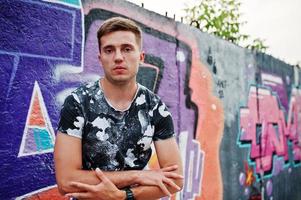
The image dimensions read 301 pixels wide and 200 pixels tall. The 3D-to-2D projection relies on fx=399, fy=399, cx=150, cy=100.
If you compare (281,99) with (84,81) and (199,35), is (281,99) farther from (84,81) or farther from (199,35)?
(84,81)

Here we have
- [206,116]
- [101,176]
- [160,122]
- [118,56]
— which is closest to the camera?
[101,176]

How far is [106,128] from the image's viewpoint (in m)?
1.91

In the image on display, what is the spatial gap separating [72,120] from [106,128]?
6.6 inches

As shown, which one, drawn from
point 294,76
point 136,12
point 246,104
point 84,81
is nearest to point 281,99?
point 294,76

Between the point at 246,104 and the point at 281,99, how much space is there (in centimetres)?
168

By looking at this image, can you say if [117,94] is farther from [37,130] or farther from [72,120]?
[37,130]

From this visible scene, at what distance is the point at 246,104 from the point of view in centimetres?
578

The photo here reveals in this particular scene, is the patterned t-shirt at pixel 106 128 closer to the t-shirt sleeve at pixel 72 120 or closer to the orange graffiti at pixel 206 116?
the t-shirt sleeve at pixel 72 120

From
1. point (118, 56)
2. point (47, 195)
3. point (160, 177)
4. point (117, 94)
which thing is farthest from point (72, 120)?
point (47, 195)

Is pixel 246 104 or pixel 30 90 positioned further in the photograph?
pixel 246 104

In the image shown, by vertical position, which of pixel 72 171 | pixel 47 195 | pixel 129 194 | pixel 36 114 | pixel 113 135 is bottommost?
pixel 47 195

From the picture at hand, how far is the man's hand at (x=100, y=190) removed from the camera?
1815 mm

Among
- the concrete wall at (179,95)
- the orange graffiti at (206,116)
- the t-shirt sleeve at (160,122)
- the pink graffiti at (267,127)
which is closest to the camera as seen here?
the t-shirt sleeve at (160,122)

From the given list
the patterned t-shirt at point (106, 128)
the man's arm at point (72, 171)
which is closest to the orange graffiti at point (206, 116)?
the patterned t-shirt at point (106, 128)
